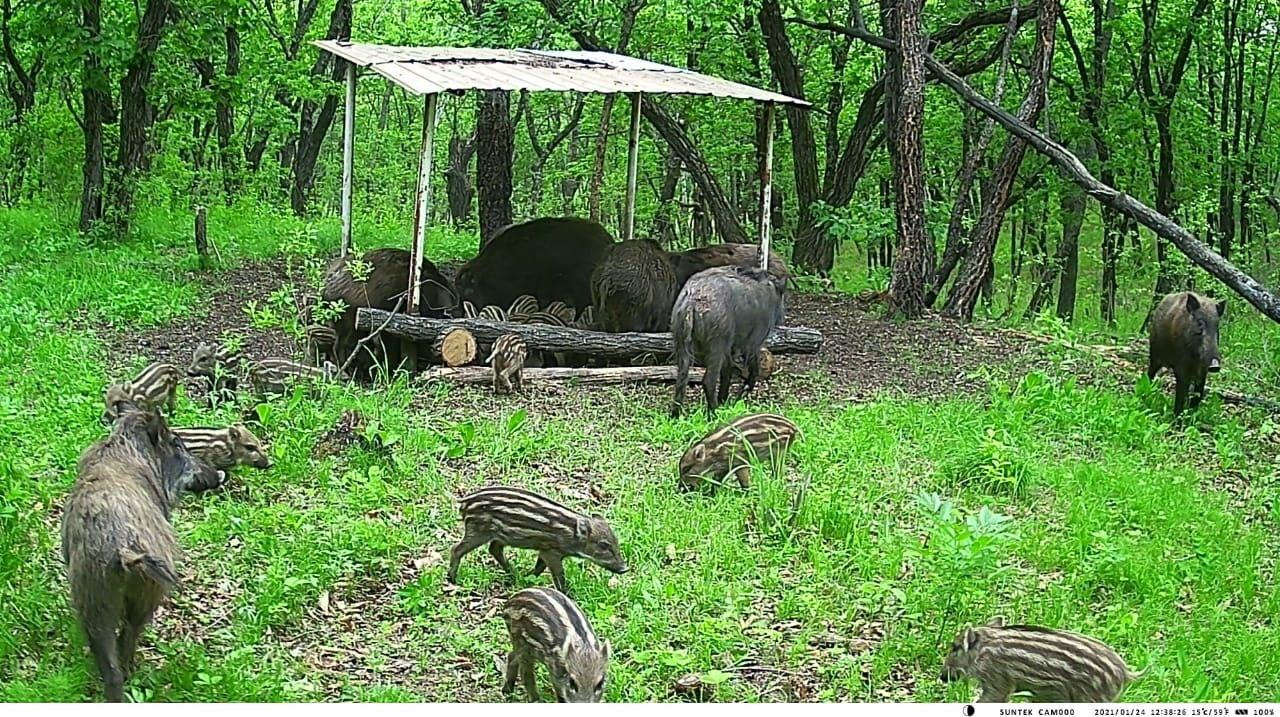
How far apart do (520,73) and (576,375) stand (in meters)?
2.61

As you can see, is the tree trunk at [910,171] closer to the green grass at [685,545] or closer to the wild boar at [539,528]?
the green grass at [685,545]

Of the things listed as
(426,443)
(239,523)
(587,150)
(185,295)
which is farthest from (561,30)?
(587,150)

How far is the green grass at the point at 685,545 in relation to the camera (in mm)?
5242

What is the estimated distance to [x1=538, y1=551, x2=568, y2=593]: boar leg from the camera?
5859 millimetres

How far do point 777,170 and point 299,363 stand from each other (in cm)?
1708

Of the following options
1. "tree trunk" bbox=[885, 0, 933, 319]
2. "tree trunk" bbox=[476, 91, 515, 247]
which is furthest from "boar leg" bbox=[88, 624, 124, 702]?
"tree trunk" bbox=[476, 91, 515, 247]

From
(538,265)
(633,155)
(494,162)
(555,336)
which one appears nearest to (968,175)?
(633,155)

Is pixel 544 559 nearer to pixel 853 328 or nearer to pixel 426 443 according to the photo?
pixel 426 443

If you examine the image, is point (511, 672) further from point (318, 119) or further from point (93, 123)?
point (318, 119)

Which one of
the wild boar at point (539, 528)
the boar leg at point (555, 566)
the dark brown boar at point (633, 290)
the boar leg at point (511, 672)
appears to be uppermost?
the dark brown boar at point (633, 290)

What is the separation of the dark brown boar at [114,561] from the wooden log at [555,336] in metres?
5.10

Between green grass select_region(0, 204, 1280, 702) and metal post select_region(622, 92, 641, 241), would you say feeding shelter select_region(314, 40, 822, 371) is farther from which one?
green grass select_region(0, 204, 1280, 702)

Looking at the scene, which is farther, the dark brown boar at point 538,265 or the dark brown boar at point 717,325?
the dark brown boar at point 538,265

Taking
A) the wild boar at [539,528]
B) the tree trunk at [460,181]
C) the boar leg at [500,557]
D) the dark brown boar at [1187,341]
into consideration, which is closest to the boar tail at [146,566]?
the wild boar at [539,528]
